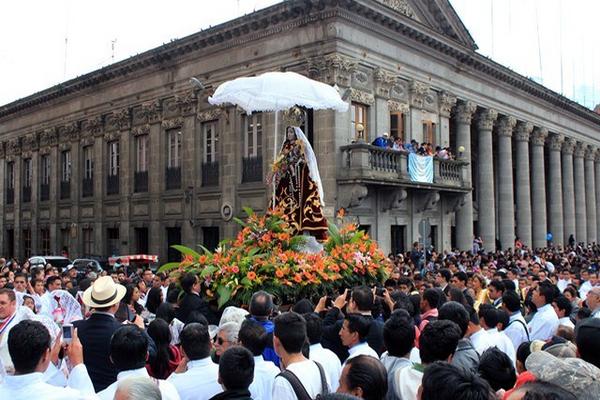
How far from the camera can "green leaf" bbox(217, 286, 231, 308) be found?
8507 millimetres

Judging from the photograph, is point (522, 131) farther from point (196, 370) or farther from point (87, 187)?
point (196, 370)

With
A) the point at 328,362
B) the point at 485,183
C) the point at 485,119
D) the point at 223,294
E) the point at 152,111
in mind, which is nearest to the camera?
the point at 328,362

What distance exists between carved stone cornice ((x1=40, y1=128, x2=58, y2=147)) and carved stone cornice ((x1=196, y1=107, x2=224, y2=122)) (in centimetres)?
1430

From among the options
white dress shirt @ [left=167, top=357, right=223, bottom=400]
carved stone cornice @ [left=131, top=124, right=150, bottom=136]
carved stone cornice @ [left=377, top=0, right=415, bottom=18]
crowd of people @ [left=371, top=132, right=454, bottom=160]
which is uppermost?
carved stone cornice @ [left=377, top=0, right=415, bottom=18]

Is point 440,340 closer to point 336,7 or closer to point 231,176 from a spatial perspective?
point 336,7

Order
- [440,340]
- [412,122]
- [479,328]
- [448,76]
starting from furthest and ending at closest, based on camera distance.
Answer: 1. [448,76]
2. [412,122]
3. [479,328]
4. [440,340]

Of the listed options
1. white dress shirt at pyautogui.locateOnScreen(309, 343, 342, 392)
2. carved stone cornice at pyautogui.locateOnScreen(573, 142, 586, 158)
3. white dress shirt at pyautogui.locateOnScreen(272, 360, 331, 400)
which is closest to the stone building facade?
carved stone cornice at pyautogui.locateOnScreen(573, 142, 586, 158)

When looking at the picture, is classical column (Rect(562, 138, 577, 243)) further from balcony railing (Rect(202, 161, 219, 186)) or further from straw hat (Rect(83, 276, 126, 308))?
straw hat (Rect(83, 276, 126, 308))

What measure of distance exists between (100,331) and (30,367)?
5.32 feet

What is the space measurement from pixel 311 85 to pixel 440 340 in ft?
21.2

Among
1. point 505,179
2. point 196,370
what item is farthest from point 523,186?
point 196,370

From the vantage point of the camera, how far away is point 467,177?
28188mm

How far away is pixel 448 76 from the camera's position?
28422 mm

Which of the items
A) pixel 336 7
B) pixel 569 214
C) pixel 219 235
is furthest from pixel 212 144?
pixel 569 214
